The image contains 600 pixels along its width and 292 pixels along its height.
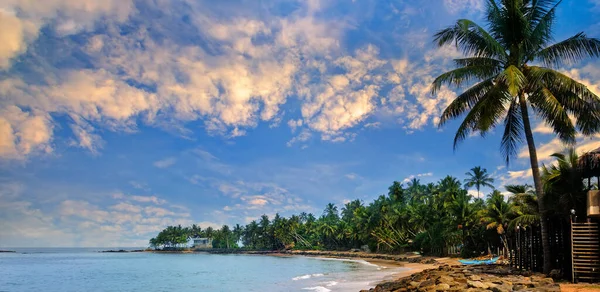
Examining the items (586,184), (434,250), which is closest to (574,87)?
(586,184)

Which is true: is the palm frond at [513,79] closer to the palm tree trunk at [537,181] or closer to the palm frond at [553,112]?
the palm frond at [553,112]

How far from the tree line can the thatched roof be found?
0.94 m

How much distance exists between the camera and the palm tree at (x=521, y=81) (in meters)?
15.3

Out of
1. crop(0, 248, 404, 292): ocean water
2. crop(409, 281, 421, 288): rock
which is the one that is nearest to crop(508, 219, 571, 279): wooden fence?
crop(409, 281, 421, 288): rock

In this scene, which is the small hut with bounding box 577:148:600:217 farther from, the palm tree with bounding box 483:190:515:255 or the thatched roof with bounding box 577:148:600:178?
the palm tree with bounding box 483:190:515:255

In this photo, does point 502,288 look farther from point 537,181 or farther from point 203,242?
point 203,242

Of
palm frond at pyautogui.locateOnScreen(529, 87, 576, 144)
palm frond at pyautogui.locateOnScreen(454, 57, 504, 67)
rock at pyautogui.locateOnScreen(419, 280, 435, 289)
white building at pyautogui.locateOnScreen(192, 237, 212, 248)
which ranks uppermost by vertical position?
palm frond at pyautogui.locateOnScreen(454, 57, 504, 67)

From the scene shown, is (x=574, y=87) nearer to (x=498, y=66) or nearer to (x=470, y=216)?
(x=498, y=66)

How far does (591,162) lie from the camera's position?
14.7 meters

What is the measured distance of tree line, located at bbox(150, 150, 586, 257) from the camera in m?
18.7

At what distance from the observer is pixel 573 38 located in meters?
15.4

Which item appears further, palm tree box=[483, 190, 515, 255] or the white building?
the white building

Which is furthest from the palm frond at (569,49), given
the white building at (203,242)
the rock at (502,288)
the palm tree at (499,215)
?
the white building at (203,242)

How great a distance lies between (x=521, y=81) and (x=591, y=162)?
3802 millimetres
